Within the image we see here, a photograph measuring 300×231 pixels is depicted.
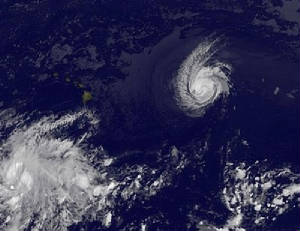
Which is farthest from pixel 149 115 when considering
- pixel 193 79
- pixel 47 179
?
pixel 47 179

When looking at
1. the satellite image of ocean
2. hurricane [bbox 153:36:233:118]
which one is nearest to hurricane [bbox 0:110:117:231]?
the satellite image of ocean

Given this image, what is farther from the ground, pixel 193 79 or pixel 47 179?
pixel 193 79

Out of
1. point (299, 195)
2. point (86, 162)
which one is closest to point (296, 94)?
point (299, 195)

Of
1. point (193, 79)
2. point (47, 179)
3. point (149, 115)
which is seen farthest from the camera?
point (193, 79)

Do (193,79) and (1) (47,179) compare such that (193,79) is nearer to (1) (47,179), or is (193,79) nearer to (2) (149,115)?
(2) (149,115)

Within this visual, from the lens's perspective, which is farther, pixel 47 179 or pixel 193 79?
pixel 193 79

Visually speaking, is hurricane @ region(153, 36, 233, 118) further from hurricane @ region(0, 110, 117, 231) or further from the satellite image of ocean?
hurricane @ region(0, 110, 117, 231)

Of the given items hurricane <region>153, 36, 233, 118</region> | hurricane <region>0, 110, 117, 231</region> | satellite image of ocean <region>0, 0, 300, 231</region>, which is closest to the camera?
satellite image of ocean <region>0, 0, 300, 231</region>

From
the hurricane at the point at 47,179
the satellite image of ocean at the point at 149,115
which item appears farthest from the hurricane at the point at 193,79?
the hurricane at the point at 47,179

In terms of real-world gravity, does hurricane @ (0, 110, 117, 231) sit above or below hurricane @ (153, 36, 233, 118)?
below

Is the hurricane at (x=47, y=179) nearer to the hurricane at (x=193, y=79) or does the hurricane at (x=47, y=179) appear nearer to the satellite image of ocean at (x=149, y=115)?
the satellite image of ocean at (x=149, y=115)
